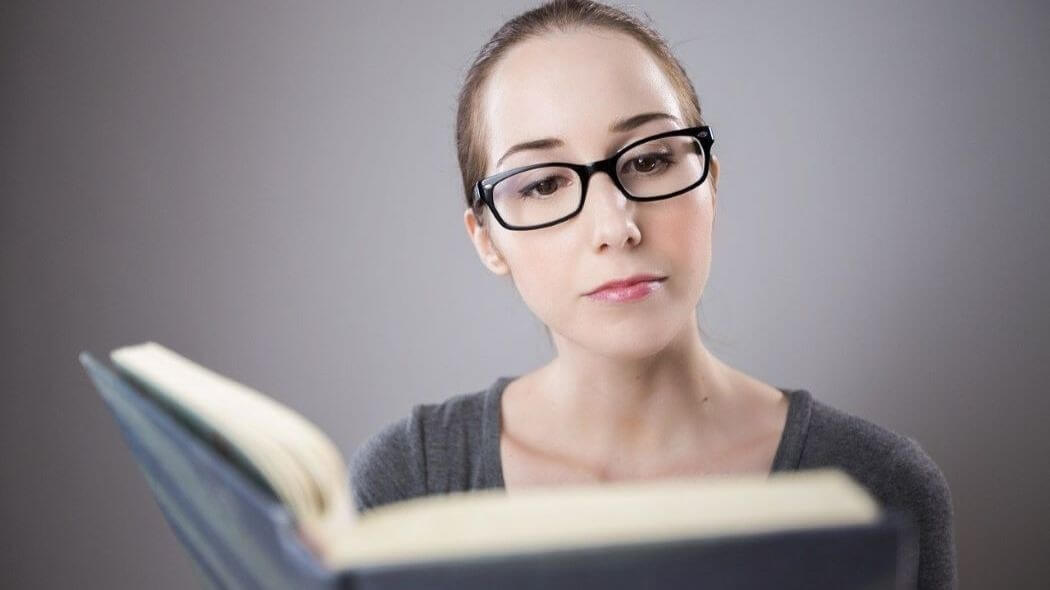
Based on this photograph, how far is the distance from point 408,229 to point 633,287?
989mm

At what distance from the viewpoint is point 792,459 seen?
1.32m

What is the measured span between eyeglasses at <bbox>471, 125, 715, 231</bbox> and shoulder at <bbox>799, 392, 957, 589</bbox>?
0.41m

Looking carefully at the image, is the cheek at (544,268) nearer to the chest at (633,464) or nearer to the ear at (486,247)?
the ear at (486,247)

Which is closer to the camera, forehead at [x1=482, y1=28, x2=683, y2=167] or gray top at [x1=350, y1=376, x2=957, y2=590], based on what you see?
forehead at [x1=482, y1=28, x2=683, y2=167]

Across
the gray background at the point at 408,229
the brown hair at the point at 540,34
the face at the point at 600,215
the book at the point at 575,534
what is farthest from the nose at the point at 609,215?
the gray background at the point at 408,229

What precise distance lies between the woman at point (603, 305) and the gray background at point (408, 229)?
53 centimetres

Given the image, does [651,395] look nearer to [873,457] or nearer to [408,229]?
[873,457]

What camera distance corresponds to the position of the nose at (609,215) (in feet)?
3.74

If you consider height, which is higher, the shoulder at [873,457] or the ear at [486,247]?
the ear at [486,247]

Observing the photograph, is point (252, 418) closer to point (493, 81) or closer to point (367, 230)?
point (493, 81)

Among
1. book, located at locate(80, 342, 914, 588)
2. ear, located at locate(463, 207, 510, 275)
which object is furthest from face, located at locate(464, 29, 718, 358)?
book, located at locate(80, 342, 914, 588)

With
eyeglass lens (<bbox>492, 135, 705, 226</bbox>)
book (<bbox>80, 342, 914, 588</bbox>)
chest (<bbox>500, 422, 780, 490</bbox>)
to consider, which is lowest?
chest (<bbox>500, 422, 780, 490</bbox>)

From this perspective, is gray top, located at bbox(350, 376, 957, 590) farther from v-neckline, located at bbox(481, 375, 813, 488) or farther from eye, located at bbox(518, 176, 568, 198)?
eye, located at bbox(518, 176, 568, 198)

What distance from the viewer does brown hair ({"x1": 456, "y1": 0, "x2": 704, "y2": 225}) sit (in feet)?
4.31
